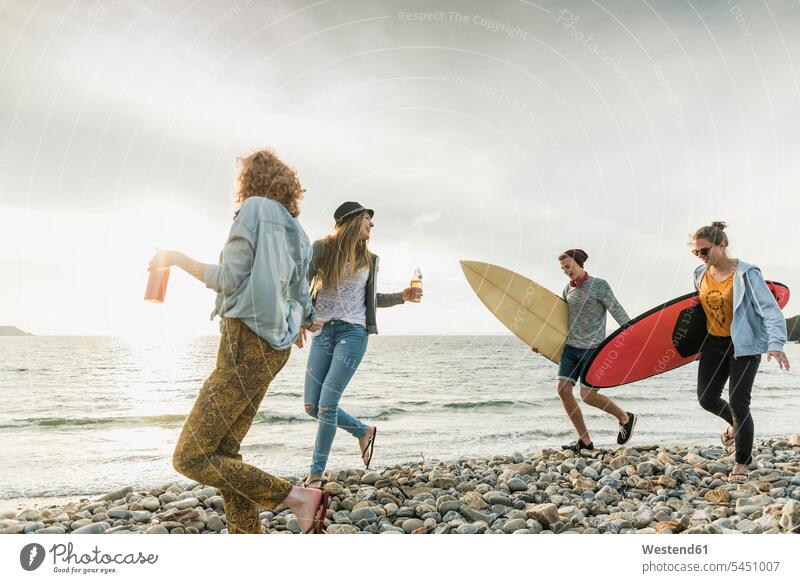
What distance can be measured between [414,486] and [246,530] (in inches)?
82.1

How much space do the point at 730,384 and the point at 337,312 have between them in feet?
11.6

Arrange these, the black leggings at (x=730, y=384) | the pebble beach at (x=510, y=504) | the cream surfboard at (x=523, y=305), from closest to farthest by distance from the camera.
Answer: the pebble beach at (x=510, y=504), the black leggings at (x=730, y=384), the cream surfboard at (x=523, y=305)

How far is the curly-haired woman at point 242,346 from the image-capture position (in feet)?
9.00

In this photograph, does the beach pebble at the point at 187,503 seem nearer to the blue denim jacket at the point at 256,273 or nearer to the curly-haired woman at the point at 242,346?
the curly-haired woman at the point at 242,346

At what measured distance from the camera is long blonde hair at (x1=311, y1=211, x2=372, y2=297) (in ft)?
14.5

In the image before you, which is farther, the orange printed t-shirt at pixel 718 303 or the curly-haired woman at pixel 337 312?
the orange printed t-shirt at pixel 718 303

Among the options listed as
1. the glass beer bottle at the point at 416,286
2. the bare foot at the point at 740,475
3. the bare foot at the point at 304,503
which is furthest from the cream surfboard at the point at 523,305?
the bare foot at the point at 304,503

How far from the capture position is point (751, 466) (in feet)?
17.4

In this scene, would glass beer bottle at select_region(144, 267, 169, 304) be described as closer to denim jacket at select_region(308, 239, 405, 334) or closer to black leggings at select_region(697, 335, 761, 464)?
denim jacket at select_region(308, 239, 405, 334)

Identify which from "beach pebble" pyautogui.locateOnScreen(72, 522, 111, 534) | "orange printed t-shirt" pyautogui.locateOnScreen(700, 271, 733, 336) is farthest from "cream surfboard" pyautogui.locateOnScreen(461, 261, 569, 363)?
"beach pebble" pyautogui.locateOnScreen(72, 522, 111, 534)

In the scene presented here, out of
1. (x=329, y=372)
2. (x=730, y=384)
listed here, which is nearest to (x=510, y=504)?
(x=329, y=372)

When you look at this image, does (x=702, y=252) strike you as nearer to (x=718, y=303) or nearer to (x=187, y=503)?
(x=718, y=303)
